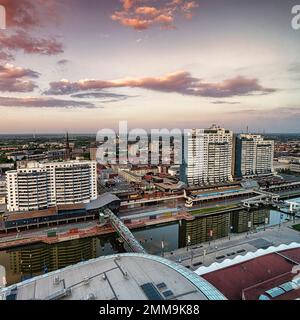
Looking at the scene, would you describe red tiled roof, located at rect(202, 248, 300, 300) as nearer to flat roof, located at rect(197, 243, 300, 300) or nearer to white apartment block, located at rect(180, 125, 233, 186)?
flat roof, located at rect(197, 243, 300, 300)

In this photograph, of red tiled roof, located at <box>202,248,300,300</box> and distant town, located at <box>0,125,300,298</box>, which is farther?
distant town, located at <box>0,125,300,298</box>

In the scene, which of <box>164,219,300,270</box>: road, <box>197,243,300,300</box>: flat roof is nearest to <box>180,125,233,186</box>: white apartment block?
<box>164,219,300,270</box>: road

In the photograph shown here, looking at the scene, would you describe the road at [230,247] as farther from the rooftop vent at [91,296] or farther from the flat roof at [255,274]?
the rooftop vent at [91,296]

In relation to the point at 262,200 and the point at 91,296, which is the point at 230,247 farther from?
the point at 262,200

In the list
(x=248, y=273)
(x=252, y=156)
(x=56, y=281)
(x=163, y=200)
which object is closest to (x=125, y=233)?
(x=248, y=273)

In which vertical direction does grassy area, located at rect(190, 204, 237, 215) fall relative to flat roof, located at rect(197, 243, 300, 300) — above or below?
below
